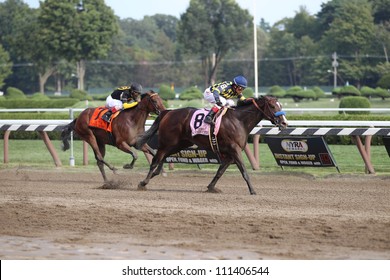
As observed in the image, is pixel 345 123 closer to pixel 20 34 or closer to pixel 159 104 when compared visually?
pixel 159 104

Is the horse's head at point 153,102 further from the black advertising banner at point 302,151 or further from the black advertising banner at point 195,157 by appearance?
the black advertising banner at point 302,151

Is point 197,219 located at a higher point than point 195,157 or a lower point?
higher

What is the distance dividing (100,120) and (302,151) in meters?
3.50

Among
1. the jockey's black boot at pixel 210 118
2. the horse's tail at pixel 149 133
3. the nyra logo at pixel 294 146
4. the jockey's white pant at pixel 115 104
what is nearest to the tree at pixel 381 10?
the nyra logo at pixel 294 146

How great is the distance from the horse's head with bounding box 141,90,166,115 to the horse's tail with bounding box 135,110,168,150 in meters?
0.56

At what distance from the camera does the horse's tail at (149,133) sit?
12.4 meters

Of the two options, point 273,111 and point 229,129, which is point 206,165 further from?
point 273,111

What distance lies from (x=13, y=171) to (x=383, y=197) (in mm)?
A: 7457

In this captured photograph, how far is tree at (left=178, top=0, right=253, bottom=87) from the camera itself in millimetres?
77312

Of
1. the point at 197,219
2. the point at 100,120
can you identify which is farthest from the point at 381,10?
the point at 197,219

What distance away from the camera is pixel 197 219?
9102 millimetres

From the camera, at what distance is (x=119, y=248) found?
7.56 m

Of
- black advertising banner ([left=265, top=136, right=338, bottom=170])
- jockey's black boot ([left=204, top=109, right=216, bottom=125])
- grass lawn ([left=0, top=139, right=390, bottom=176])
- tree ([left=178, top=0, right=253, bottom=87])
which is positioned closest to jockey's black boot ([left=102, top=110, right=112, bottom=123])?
grass lawn ([left=0, top=139, right=390, bottom=176])
